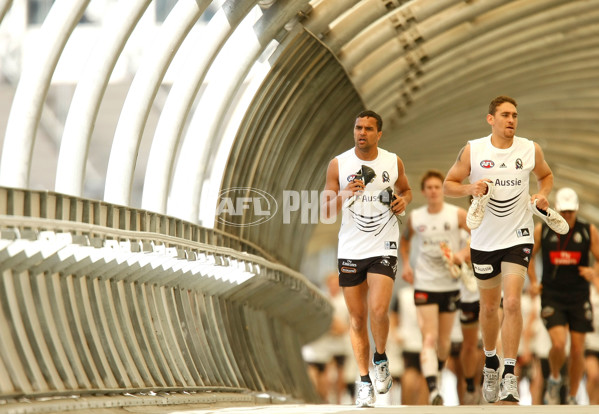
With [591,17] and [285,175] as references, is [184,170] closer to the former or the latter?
[285,175]

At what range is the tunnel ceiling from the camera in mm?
14438

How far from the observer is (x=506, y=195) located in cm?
948

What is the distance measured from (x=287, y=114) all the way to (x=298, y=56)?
0.83m

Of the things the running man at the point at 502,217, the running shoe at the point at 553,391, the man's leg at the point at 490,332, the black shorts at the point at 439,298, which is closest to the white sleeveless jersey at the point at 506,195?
the running man at the point at 502,217

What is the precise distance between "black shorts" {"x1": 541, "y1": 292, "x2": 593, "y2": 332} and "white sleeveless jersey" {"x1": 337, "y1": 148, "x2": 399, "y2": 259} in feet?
14.1

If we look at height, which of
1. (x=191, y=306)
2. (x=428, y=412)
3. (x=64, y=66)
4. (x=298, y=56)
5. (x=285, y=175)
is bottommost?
(x=428, y=412)

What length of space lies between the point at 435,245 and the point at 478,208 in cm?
388

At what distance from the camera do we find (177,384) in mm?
10031

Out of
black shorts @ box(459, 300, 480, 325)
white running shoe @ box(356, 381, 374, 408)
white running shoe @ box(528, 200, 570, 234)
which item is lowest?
white running shoe @ box(356, 381, 374, 408)

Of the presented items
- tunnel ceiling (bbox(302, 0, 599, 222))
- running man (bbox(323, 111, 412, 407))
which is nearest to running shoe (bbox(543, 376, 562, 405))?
tunnel ceiling (bbox(302, 0, 599, 222))

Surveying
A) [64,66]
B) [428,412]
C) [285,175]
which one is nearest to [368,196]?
[428,412]

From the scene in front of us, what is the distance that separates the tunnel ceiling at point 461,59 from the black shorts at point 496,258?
422cm

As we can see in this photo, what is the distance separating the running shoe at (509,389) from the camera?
9.27 metres

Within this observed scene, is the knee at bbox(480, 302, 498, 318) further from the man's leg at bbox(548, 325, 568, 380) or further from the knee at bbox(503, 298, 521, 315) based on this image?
the man's leg at bbox(548, 325, 568, 380)
